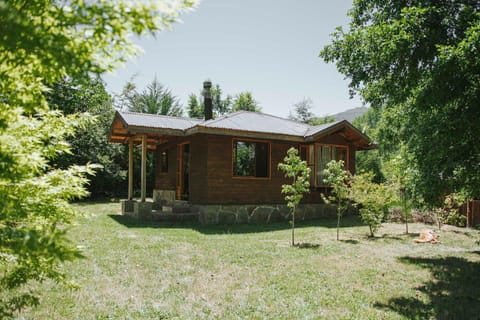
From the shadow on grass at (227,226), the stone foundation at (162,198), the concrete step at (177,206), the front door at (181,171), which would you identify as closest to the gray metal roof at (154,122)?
the front door at (181,171)

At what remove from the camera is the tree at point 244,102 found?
1479 inches

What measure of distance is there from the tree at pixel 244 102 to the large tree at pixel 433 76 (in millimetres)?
31590

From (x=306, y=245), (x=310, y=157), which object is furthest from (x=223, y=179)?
(x=306, y=245)

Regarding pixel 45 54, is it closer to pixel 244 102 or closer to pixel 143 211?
pixel 143 211

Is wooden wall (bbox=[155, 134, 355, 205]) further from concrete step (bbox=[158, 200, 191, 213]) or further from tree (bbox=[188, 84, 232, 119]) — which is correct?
tree (bbox=[188, 84, 232, 119])

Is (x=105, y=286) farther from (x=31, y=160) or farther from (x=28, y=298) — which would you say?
(x=31, y=160)

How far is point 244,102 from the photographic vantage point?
37.6m

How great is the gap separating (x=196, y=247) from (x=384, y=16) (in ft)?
19.4

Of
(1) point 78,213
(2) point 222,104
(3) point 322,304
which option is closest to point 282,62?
(3) point 322,304

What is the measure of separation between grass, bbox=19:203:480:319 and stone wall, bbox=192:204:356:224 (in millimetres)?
2229

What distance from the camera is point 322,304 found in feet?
14.4

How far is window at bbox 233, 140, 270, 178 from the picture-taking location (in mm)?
12766

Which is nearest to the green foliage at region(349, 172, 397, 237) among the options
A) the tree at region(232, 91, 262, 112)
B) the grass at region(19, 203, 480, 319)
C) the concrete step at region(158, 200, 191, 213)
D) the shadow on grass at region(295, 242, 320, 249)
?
the grass at region(19, 203, 480, 319)

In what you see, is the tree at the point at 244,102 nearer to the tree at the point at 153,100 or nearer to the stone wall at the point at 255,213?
the tree at the point at 153,100
